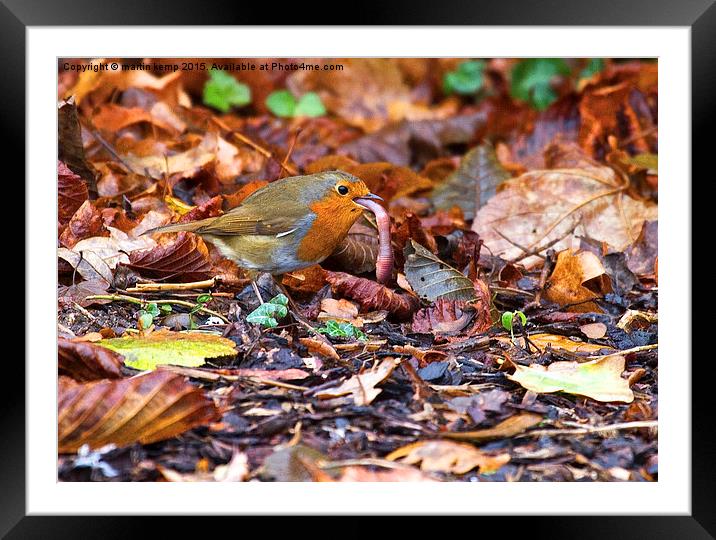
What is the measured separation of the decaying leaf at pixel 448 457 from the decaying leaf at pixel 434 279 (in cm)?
97

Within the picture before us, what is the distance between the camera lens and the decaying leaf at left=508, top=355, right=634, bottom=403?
8.17 ft

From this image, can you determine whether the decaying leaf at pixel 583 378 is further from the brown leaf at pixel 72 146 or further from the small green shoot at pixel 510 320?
the brown leaf at pixel 72 146

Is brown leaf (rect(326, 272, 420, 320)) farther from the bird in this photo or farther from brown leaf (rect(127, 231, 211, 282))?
brown leaf (rect(127, 231, 211, 282))

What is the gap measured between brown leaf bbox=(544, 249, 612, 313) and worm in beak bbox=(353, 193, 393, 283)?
674mm

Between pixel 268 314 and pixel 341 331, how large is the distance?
267 millimetres

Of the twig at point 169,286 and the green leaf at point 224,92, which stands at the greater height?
the green leaf at point 224,92

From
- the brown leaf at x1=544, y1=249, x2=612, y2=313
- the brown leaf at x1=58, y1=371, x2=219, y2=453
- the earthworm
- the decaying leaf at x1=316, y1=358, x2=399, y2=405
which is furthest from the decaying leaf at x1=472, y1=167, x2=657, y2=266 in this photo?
the brown leaf at x1=58, y1=371, x2=219, y2=453

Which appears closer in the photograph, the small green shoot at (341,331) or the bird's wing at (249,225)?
the small green shoot at (341,331)

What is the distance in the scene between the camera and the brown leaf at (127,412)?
2.18 m

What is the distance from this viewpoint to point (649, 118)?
4508 mm
